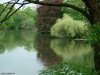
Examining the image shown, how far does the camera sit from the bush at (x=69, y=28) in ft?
104

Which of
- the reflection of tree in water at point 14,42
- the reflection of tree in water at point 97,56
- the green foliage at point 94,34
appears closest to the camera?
the green foliage at point 94,34

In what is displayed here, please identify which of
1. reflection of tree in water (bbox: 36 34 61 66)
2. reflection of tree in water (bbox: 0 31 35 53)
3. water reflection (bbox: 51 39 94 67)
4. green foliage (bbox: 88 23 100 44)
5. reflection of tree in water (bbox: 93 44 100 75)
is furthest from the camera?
reflection of tree in water (bbox: 0 31 35 53)

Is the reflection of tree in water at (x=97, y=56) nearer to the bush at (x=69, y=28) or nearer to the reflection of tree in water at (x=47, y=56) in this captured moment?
the reflection of tree in water at (x=47, y=56)

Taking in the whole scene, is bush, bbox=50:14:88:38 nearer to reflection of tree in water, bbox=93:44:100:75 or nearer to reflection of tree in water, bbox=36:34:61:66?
reflection of tree in water, bbox=36:34:61:66

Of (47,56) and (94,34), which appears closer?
(94,34)

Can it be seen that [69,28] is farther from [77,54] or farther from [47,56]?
[47,56]

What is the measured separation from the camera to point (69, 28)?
3169 cm

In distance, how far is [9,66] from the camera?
15.4 metres

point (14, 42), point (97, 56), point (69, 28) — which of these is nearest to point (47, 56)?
point (14, 42)

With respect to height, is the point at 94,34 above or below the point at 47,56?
above

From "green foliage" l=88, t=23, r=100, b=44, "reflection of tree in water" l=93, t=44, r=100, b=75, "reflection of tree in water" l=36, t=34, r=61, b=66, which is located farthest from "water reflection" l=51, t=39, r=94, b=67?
"green foliage" l=88, t=23, r=100, b=44

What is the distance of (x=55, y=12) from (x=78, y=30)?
5625mm

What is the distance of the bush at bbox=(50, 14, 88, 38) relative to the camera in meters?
31.6

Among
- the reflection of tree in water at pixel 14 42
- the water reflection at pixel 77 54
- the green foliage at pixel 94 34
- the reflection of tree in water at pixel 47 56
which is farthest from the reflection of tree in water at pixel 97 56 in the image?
the reflection of tree in water at pixel 14 42
